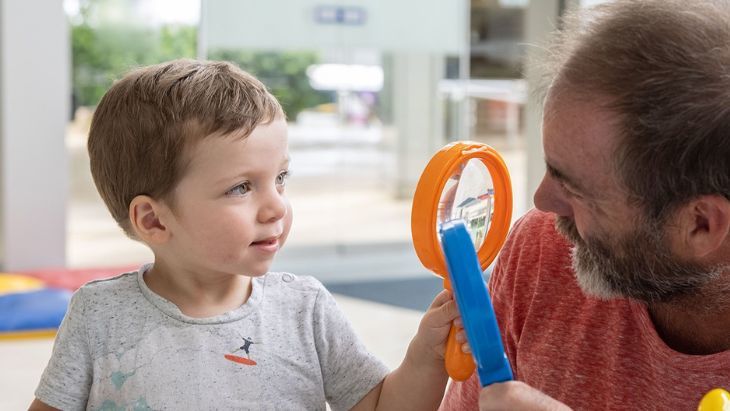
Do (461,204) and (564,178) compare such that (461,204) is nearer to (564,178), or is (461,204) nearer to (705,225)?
(564,178)

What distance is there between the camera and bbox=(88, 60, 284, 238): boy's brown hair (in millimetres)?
1276

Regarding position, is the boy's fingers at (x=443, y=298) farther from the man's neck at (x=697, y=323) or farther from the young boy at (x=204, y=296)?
the man's neck at (x=697, y=323)

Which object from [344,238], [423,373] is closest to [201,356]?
[423,373]

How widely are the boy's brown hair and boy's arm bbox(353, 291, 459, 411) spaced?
0.34 metres

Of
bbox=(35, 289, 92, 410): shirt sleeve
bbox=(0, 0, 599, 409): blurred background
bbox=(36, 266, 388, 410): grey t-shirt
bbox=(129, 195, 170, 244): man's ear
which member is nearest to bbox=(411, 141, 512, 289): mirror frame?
bbox=(36, 266, 388, 410): grey t-shirt

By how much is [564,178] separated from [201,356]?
0.53 metres

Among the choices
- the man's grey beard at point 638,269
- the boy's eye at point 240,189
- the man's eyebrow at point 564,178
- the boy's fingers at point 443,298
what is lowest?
the boy's fingers at point 443,298

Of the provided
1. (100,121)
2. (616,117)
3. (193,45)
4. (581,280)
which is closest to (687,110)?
(616,117)

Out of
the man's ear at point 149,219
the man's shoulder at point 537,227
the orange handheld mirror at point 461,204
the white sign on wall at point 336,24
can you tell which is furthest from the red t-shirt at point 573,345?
the white sign on wall at point 336,24

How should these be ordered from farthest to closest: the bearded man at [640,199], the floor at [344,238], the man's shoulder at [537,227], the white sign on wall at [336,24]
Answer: the floor at [344,238] < the white sign on wall at [336,24] < the man's shoulder at [537,227] < the bearded man at [640,199]

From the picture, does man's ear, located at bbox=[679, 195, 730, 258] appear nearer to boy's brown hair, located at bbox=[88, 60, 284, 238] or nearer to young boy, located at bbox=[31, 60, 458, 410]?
young boy, located at bbox=[31, 60, 458, 410]

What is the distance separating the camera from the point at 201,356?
4.29ft

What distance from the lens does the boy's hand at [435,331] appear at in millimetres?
1245

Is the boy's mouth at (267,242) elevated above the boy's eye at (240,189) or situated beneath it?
situated beneath
